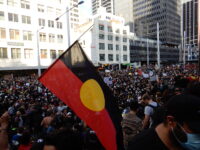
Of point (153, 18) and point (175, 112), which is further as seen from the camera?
point (153, 18)

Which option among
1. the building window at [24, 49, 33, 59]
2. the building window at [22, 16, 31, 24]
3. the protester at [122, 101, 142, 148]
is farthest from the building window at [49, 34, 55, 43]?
the protester at [122, 101, 142, 148]

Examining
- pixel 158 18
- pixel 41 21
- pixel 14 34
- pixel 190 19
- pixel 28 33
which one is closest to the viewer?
pixel 14 34

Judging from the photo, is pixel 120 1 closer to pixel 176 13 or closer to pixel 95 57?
pixel 176 13

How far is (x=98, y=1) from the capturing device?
5591 inches

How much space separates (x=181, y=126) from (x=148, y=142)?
341mm

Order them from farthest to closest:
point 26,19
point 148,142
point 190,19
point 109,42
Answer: point 190,19, point 109,42, point 26,19, point 148,142

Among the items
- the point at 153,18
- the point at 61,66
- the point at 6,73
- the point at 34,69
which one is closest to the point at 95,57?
the point at 34,69

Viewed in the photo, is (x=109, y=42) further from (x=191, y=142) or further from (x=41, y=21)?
(x=191, y=142)

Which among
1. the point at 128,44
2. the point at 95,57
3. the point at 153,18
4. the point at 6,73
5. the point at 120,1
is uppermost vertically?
the point at 120,1

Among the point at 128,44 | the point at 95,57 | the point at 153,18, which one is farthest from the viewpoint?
the point at 153,18

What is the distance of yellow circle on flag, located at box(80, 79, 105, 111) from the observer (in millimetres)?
2756

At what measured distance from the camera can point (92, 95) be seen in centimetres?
279

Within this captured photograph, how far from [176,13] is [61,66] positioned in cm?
12626

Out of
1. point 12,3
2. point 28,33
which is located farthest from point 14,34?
point 12,3
